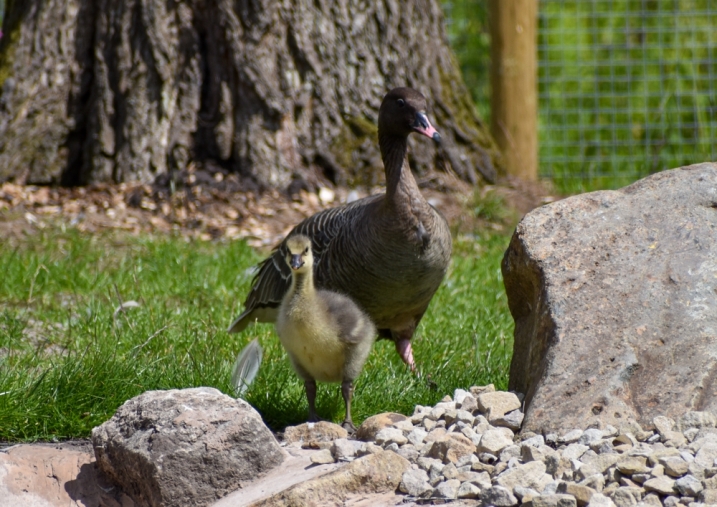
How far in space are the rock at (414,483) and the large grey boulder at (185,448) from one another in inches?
20.8

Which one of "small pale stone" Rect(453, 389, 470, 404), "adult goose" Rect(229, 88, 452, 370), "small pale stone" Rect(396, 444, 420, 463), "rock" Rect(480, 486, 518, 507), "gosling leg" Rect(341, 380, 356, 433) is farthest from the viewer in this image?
"adult goose" Rect(229, 88, 452, 370)

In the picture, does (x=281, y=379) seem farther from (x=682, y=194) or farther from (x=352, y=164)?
(x=352, y=164)

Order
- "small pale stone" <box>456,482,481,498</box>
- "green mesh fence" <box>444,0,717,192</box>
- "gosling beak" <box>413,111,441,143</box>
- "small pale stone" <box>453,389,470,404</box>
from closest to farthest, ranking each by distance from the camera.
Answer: "small pale stone" <box>456,482,481,498</box> → "small pale stone" <box>453,389,470,404</box> → "gosling beak" <box>413,111,441,143</box> → "green mesh fence" <box>444,0,717,192</box>

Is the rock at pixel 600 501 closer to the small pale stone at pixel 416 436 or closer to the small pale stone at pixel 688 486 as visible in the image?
the small pale stone at pixel 688 486

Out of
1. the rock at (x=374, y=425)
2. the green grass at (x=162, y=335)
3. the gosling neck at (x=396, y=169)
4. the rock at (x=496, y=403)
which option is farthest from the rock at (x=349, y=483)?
the gosling neck at (x=396, y=169)

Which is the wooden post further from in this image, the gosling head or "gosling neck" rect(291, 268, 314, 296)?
"gosling neck" rect(291, 268, 314, 296)

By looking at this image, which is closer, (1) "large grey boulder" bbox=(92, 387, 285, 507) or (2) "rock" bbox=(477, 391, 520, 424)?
(1) "large grey boulder" bbox=(92, 387, 285, 507)

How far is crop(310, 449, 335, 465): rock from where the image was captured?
3510mm

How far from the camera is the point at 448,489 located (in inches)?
124

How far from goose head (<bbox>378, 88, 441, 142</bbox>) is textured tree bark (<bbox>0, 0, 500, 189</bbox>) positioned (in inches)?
108

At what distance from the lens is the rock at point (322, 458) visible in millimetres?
3510

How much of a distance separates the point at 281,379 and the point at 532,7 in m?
5.02

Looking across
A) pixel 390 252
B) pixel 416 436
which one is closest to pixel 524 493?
pixel 416 436

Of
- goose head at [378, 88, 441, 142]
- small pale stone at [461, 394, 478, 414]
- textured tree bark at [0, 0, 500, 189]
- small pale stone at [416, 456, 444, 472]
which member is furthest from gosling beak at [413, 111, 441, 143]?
textured tree bark at [0, 0, 500, 189]
